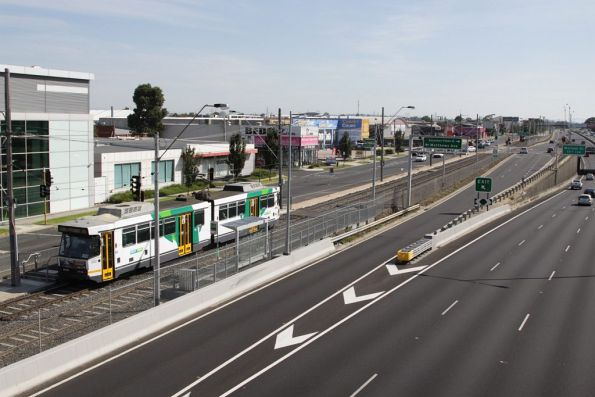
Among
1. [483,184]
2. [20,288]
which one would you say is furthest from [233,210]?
[483,184]

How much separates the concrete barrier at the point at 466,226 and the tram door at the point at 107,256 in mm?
19282

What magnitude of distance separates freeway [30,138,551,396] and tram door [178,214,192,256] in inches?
252

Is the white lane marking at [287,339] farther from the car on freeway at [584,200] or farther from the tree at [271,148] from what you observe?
the tree at [271,148]

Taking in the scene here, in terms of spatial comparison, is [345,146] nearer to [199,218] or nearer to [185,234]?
[199,218]

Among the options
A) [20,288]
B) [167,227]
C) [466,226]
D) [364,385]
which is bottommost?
[364,385]

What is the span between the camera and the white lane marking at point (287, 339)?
19594 millimetres

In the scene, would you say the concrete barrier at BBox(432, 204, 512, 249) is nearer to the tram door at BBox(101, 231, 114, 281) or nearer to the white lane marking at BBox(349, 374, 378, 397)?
the tram door at BBox(101, 231, 114, 281)

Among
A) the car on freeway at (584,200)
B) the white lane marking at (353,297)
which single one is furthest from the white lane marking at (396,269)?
the car on freeway at (584,200)

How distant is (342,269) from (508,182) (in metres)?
59.6

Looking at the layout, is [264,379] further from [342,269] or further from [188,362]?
[342,269]

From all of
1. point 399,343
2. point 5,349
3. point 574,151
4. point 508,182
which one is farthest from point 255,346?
point 574,151

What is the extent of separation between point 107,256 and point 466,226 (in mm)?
27631

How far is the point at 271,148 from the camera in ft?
276

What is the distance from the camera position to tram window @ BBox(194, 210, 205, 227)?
110ft
